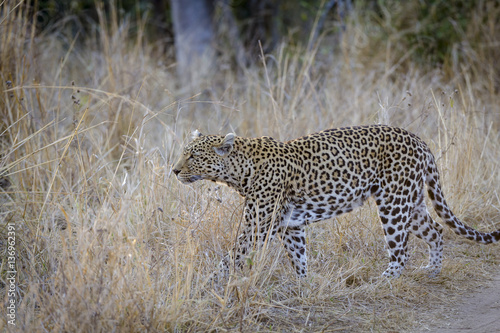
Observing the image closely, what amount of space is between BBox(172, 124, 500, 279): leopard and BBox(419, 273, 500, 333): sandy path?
0.50 metres

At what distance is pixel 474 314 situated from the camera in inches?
189

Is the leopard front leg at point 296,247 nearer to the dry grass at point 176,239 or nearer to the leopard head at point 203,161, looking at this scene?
the dry grass at point 176,239

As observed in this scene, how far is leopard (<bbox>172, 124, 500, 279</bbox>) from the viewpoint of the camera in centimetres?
505

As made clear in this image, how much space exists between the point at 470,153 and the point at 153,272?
14.2ft

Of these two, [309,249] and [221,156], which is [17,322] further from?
[309,249]

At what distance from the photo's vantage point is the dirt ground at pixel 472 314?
177 inches

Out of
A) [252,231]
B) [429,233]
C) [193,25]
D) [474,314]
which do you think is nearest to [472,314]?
[474,314]

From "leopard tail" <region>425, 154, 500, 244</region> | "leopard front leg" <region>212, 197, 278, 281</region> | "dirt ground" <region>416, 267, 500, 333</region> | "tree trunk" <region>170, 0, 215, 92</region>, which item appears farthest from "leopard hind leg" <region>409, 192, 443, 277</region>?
"tree trunk" <region>170, 0, 215, 92</region>

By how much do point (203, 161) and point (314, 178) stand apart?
39.1 inches

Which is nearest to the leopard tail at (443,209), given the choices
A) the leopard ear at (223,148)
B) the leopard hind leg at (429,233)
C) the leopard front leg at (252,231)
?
the leopard hind leg at (429,233)

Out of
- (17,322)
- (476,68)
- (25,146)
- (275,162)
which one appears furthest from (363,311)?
(476,68)

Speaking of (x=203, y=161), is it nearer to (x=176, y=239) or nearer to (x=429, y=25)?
(x=176, y=239)

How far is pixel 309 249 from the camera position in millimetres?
5977

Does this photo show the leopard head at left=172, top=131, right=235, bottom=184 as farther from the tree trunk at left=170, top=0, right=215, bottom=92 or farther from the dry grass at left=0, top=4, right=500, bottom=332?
the tree trunk at left=170, top=0, right=215, bottom=92
